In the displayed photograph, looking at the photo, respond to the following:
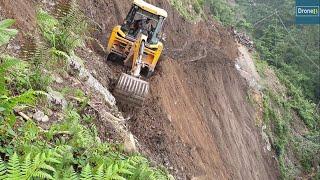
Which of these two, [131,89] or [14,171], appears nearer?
[14,171]

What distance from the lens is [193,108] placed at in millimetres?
17578

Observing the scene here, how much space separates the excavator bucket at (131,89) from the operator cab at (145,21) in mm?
3194

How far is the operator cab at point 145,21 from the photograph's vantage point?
1438 cm

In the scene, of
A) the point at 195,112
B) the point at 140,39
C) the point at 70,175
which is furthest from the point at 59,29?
the point at 195,112

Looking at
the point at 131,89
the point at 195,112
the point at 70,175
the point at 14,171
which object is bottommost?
the point at 195,112

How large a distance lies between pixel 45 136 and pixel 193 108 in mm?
11974

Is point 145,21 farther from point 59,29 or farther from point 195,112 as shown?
point 59,29

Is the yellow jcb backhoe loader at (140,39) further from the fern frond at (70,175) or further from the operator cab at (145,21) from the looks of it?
the fern frond at (70,175)

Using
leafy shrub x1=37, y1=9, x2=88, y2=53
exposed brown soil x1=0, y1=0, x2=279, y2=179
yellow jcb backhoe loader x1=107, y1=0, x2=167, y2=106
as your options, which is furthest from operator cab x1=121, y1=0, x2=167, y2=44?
leafy shrub x1=37, y1=9, x2=88, y2=53

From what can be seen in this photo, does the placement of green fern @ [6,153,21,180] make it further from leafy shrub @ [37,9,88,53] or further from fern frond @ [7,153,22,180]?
leafy shrub @ [37,9,88,53]

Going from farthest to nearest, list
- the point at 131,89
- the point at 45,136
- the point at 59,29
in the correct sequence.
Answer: the point at 131,89 → the point at 59,29 → the point at 45,136

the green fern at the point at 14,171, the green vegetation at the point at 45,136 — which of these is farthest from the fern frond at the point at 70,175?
the green fern at the point at 14,171

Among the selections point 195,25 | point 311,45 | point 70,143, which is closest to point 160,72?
point 70,143

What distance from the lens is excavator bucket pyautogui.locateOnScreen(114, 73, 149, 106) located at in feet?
36.9
